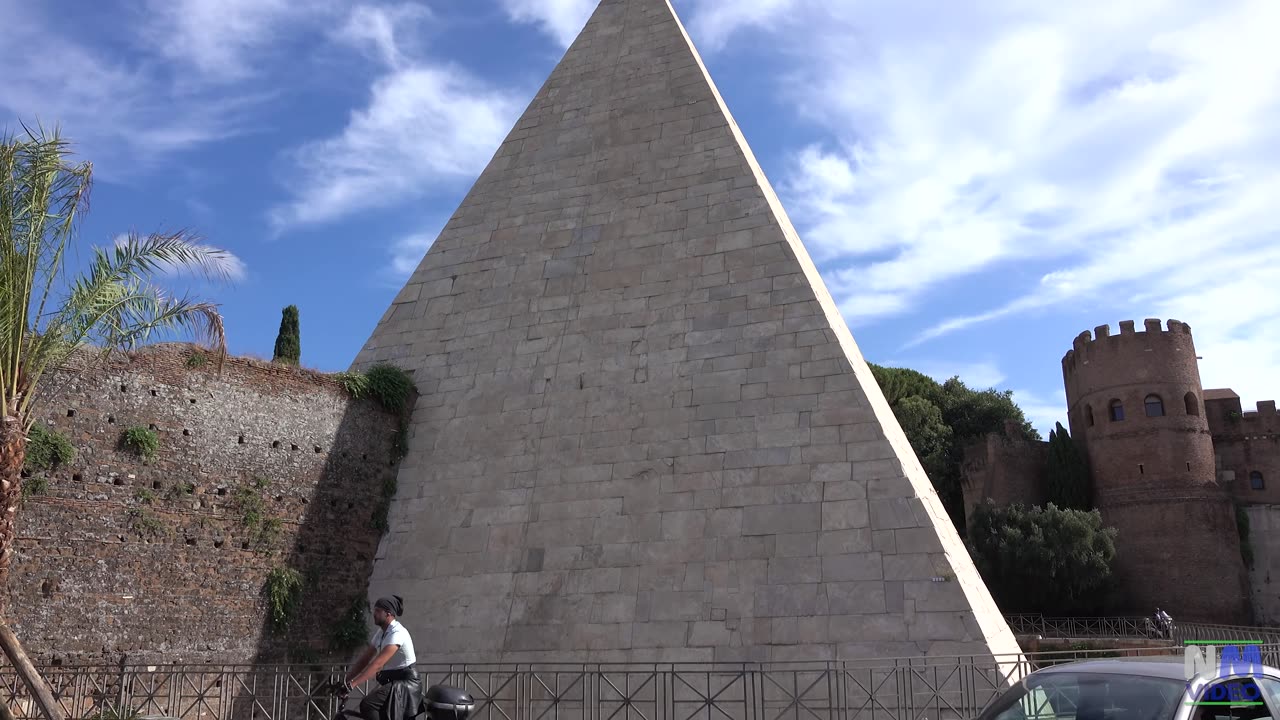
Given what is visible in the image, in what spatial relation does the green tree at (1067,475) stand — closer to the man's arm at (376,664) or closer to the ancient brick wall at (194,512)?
the ancient brick wall at (194,512)

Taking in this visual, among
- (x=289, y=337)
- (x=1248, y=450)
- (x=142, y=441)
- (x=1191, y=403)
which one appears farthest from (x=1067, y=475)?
(x=142, y=441)

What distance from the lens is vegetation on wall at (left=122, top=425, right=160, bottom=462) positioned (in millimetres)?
9344

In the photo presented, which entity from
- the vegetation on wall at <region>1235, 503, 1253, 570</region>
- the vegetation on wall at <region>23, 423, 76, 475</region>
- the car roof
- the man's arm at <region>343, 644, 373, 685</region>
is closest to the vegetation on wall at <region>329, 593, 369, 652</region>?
the vegetation on wall at <region>23, 423, 76, 475</region>

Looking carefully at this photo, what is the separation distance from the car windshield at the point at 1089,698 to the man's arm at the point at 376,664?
307 cm

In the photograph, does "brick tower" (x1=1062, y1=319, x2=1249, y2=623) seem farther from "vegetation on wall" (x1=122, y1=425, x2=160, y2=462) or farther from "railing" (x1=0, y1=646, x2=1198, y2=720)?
"vegetation on wall" (x1=122, y1=425, x2=160, y2=462)

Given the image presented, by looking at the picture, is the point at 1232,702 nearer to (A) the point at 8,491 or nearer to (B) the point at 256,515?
(A) the point at 8,491

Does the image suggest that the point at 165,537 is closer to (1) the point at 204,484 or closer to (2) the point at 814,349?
(1) the point at 204,484

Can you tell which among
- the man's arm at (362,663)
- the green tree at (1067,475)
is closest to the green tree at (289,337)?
the man's arm at (362,663)

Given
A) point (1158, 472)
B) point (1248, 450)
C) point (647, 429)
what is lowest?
point (647, 429)

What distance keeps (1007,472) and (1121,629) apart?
7155 millimetres

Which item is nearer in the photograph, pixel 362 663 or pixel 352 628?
pixel 362 663

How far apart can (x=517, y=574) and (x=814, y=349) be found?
3.73 m

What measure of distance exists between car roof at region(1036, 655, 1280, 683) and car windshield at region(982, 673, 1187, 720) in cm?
3

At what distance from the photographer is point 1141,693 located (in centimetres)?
399
